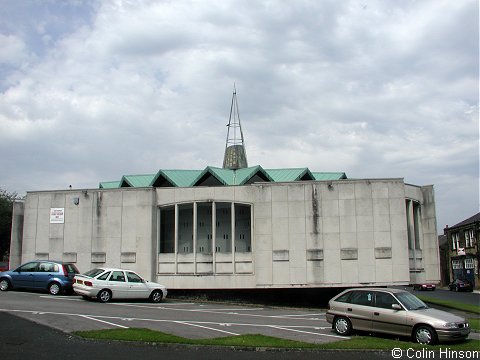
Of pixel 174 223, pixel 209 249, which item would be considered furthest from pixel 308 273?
pixel 174 223

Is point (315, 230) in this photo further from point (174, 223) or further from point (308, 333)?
point (308, 333)

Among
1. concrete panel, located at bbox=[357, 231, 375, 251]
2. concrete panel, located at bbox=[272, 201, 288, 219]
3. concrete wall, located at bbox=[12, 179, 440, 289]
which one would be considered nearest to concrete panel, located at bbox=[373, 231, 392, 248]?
concrete wall, located at bbox=[12, 179, 440, 289]

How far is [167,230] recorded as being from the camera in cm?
2934

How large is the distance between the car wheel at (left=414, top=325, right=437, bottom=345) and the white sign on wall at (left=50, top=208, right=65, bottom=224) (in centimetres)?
2034

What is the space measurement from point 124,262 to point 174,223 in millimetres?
3904

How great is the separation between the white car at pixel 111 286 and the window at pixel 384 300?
36.2 ft

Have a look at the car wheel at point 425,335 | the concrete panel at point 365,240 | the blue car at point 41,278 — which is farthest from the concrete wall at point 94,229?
the car wheel at point 425,335

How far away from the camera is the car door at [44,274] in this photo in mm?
22656

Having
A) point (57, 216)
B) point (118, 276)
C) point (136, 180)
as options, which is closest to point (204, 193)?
point (118, 276)

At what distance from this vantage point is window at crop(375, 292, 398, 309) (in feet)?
47.4

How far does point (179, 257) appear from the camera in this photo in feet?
87.8

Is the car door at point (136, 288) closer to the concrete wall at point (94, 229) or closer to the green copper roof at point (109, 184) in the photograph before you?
the concrete wall at point (94, 229)

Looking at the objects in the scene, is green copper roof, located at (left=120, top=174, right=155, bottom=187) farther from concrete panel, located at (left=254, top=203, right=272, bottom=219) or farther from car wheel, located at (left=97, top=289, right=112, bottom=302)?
car wheel, located at (left=97, top=289, right=112, bottom=302)

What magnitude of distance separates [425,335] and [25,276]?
56.7 feet
